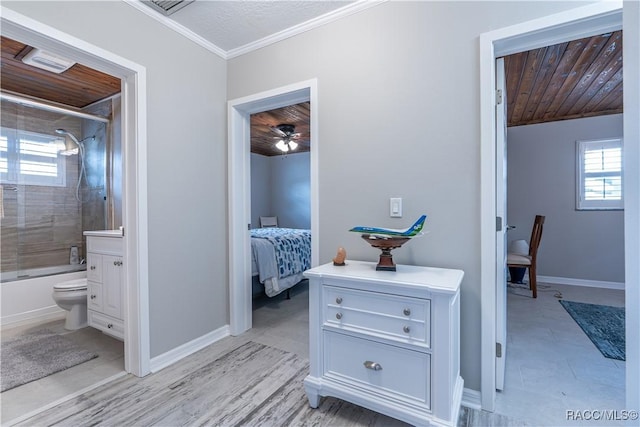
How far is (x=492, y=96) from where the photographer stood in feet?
5.03

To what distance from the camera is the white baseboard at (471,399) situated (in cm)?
158

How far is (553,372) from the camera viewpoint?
6.32 feet

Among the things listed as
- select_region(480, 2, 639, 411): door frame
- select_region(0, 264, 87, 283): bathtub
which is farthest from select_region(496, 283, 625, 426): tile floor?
select_region(0, 264, 87, 283): bathtub

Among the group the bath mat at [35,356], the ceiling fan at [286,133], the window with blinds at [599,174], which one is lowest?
the bath mat at [35,356]

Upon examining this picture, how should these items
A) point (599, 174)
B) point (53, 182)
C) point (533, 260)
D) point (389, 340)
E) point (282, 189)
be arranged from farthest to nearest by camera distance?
point (282, 189) → point (599, 174) → point (533, 260) → point (53, 182) → point (389, 340)

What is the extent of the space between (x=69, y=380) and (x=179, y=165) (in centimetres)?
157

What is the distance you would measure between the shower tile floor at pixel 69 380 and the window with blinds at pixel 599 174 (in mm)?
5703

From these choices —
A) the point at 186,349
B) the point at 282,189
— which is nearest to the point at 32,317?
the point at 186,349

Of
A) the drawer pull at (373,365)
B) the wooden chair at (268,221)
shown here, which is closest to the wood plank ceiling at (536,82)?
the drawer pull at (373,365)

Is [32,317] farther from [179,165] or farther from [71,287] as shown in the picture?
[179,165]

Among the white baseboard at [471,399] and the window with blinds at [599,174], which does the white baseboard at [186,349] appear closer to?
the white baseboard at [471,399]

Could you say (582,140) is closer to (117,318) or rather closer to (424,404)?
(424,404)

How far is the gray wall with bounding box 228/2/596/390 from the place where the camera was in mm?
1596

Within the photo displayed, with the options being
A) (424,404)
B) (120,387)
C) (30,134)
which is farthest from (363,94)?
(30,134)
